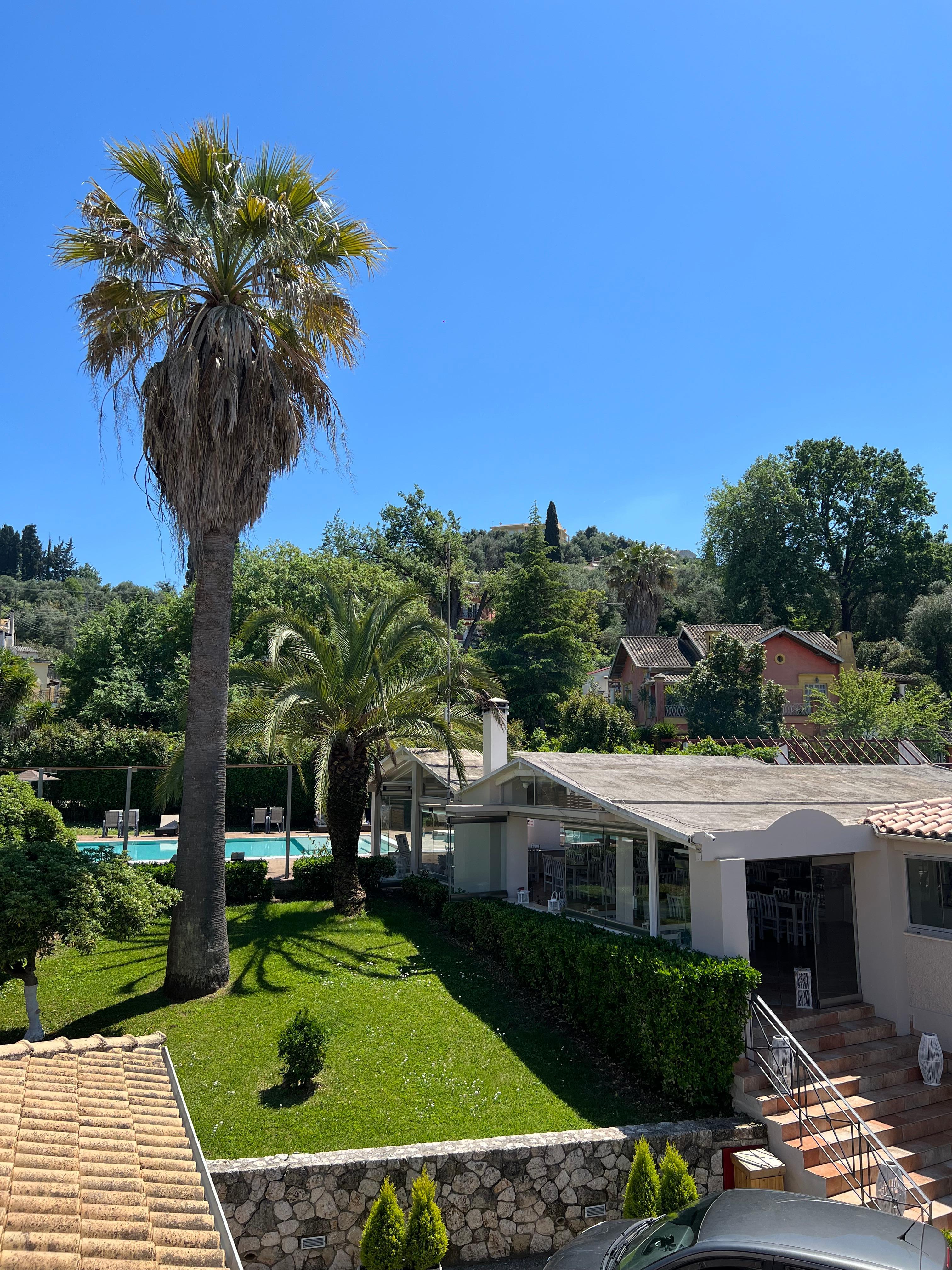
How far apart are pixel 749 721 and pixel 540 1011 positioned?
90.0ft

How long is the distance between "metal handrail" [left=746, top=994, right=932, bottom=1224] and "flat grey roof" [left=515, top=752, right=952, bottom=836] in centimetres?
239

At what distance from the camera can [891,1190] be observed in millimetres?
7887

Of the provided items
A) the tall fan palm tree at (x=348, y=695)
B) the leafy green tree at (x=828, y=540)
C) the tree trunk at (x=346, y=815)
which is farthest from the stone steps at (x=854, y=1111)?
the leafy green tree at (x=828, y=540)

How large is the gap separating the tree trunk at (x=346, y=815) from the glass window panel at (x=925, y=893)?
425 inches

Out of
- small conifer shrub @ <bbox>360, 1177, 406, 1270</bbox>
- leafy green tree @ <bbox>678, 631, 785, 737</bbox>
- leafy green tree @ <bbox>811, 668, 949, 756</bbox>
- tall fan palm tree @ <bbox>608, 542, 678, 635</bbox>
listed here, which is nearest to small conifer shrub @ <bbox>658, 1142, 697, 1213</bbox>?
small conifer shrub @ <bbox>360, 1177, 406, 1270</bbox>

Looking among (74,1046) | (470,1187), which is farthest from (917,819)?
(74,1046)

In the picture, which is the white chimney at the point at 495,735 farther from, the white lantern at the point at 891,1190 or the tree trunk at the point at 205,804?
the white lantern at the point at 891,1190

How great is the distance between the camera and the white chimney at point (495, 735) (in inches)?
701

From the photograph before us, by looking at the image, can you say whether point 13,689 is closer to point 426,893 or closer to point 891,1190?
point 426,893

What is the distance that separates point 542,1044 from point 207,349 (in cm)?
1109

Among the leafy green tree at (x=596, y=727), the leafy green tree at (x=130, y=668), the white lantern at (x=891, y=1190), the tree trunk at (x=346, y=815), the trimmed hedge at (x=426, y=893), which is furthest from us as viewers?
the leafy green tree at (x=130, y=668)

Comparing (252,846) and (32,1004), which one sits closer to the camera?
(32,1004)

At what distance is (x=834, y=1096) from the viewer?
901cm

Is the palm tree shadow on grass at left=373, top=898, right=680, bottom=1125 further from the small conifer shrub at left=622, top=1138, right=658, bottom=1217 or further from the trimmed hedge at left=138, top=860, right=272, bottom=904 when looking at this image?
the trimmed hedge at left=138, top=860, right=272, bottom=904
